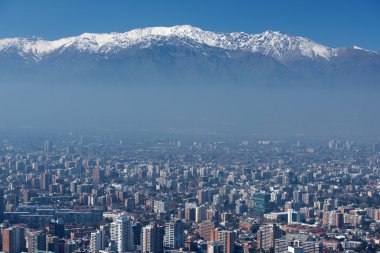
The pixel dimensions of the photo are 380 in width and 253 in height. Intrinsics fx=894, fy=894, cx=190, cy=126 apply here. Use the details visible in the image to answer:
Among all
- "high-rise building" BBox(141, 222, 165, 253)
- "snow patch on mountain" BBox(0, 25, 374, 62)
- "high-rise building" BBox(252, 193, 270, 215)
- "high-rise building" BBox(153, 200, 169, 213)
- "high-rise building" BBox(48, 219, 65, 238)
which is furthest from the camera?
"snow patch on mountain" BBox(0, 25, 374, 62)

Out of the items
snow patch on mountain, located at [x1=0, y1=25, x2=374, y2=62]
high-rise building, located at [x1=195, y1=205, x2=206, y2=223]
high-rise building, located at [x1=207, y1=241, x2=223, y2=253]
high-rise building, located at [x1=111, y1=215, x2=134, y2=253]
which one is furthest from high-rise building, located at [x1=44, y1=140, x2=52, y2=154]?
snow patch on mountain, located at [x1=0, y1=25, x2=374, y2=62]

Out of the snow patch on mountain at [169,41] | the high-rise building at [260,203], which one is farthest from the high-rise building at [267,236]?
the snow patch on mountain at [169,41]

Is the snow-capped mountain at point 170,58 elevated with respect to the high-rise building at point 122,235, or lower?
elevated

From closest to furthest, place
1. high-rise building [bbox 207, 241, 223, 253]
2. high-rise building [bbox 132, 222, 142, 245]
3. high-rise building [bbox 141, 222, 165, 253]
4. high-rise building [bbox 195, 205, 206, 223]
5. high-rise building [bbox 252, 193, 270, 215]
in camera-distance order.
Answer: high-rise building [bbox 207, 241, 223, 253]
high-rise building [bbox 141, 222, 165, 253]
high-rise building [bbox 132, 222, 142, 245]
high-rise building [bbox 195, 205, 206, 223]
high-rise building [bbox 252, 193, 270, 215]

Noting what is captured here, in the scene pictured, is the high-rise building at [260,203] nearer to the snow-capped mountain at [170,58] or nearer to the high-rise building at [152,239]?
the high-rise building at [152,239]

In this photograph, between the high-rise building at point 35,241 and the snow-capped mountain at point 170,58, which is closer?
the high-rise building at point 35,241

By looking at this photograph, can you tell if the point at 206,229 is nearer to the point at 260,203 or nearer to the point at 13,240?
the point at 13,240

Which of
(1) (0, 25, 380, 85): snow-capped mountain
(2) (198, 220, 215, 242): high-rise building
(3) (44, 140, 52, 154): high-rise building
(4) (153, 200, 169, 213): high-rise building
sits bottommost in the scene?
(2) (198, 220, 215, 242): high-rise building

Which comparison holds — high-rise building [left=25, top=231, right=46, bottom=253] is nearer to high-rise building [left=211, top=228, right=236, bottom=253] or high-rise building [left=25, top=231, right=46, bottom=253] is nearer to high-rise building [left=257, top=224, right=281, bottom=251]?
high-rise building [left=211, top=228, right=236, bottom=253]
